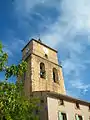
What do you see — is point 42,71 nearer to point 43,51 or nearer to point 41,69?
point 41,69

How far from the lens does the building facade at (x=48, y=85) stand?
24.8 meters

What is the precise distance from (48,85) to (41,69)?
3.21m

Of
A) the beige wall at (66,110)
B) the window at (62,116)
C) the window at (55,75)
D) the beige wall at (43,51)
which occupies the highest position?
the beige wall at (43,51)

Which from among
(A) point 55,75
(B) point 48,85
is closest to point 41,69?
(A) point 55,75

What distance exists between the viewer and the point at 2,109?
39.7 ft

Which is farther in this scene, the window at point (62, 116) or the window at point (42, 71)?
the window at point (42, 71)

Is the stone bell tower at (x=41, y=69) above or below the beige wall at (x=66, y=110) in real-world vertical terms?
above

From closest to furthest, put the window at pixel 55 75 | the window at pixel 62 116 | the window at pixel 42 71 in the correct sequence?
the window at pixel 62 116 → the window at pixel 42 71 → the window at pixel 55 75

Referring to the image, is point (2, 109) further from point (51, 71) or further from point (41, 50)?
point (41, 50)

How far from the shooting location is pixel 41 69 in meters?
33.8

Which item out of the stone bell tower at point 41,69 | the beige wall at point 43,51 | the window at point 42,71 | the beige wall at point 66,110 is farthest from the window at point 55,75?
the beige wall at point 66,110

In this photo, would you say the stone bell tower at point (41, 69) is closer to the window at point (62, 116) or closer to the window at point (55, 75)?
the window at point (55, 75)

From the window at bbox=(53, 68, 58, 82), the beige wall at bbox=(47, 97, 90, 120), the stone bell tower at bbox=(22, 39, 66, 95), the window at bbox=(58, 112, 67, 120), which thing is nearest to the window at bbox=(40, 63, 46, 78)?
the stone bell tower at bbox=(22, 39, 66, 95)

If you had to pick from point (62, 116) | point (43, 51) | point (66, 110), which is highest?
point (43, 51)
